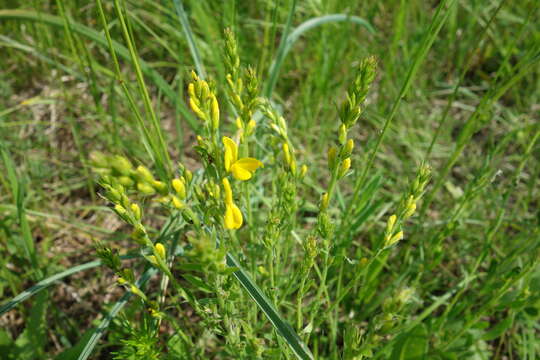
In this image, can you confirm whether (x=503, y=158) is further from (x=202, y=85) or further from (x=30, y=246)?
(x=30, y=246)

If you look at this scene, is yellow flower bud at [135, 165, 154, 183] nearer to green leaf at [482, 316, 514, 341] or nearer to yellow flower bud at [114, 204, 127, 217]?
yellow flower bud at [114, 204, 127, 217]

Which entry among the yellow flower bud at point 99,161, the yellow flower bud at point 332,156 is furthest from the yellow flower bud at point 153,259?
the yellow flower bud at point 332,156

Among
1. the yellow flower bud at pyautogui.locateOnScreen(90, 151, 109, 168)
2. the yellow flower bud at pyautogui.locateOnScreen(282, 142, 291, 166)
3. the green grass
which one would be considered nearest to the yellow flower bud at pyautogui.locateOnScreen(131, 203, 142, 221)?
the green grass

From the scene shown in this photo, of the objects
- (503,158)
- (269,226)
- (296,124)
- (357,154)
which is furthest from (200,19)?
(503,158)

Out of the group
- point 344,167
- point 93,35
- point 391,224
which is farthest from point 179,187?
point 93,35

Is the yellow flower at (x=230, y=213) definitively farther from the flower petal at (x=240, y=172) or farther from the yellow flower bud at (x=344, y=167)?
the yellow flower bud at (x=344, y=167)

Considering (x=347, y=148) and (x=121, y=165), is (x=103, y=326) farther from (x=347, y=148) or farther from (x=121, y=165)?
(x=347, y=148)

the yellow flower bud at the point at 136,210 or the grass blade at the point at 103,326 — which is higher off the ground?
the yellow flower bud at the point at 136,210
